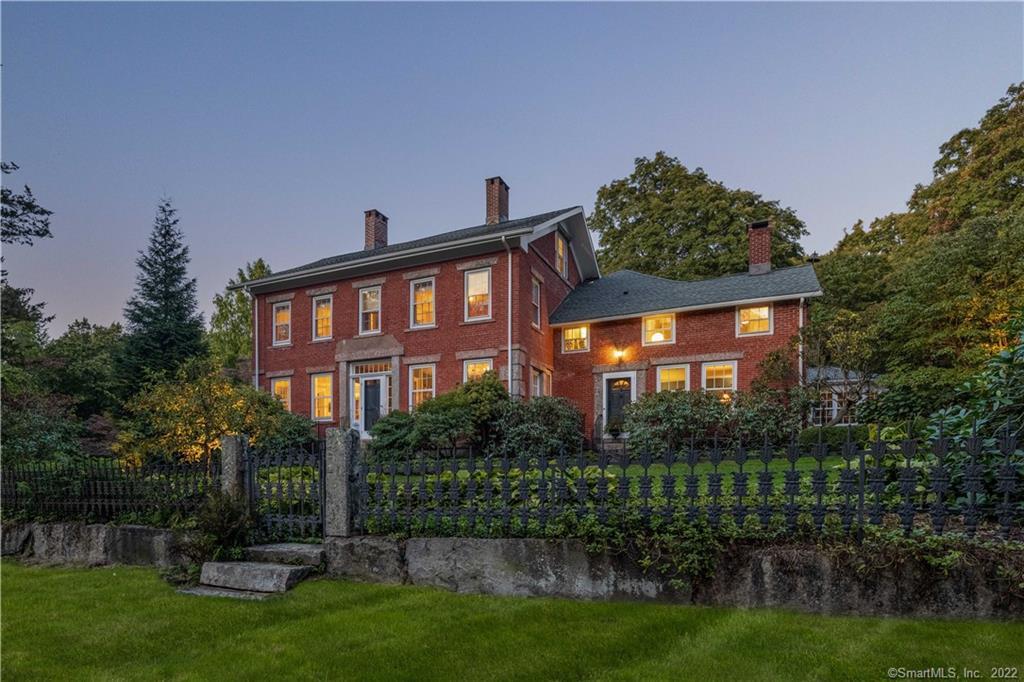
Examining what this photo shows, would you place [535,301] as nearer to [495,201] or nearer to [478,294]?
[478,294]

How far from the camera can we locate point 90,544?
6297mm

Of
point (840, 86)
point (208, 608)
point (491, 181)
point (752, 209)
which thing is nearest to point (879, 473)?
point (208, 608)

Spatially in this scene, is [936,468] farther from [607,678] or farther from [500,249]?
[500,249]

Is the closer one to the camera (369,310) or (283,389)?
(369,310)

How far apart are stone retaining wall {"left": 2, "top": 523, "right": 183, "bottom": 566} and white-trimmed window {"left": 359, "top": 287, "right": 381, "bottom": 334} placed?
11660 millimetres

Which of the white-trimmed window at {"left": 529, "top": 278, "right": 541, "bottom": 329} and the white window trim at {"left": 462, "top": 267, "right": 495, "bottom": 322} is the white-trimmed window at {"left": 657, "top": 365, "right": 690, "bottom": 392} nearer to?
the white-trimmed window at {"left": 529, "top": 278, "right": 541, "bottom": 329}

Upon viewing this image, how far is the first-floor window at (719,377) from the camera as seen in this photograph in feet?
51.8

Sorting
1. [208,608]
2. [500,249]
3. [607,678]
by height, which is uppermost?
[500,249]

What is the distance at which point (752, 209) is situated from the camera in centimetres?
2878

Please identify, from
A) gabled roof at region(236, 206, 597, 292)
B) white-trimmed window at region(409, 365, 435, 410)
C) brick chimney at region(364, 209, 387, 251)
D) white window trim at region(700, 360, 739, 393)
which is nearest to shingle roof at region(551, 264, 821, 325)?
white window trim at region(700, 360, 739, 393)

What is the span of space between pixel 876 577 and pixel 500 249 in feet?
44.4

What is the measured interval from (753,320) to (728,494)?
488 inches

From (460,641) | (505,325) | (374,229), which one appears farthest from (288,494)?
(374,229)

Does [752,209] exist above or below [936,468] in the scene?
above
